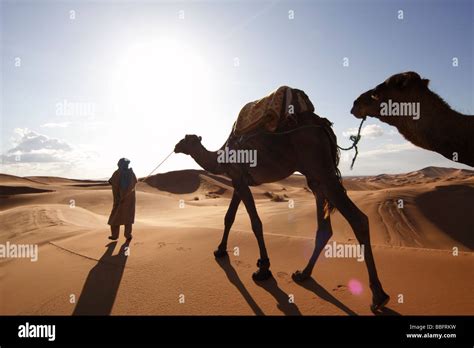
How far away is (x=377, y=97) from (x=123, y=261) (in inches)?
194

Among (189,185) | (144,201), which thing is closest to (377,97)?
(144,201)

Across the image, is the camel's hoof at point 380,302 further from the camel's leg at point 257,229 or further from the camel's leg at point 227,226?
the camel's leg at point 227,226

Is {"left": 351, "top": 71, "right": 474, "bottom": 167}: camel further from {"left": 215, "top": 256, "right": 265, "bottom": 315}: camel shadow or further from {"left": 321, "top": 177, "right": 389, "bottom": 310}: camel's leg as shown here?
{"left": 215, "top": 256, "right": 265, "bottom": 315}: camel shadow

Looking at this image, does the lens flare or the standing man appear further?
the standing man

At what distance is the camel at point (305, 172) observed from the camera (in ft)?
11.7

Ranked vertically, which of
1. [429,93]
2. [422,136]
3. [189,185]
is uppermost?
[429,93]

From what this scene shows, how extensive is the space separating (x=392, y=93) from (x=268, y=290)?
3.02 meters

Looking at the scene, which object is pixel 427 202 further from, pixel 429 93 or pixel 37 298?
pixel 37 298

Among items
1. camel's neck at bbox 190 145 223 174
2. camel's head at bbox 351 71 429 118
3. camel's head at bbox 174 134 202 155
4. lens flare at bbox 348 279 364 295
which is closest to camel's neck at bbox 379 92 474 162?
camel's head at bbox 351 71 429 118

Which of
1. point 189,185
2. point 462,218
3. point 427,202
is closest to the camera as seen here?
point 462,218

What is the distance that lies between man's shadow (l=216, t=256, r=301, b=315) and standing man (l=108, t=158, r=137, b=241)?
377cm

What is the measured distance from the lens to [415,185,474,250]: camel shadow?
10023 mm

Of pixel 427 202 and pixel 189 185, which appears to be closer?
pixel 427 202
